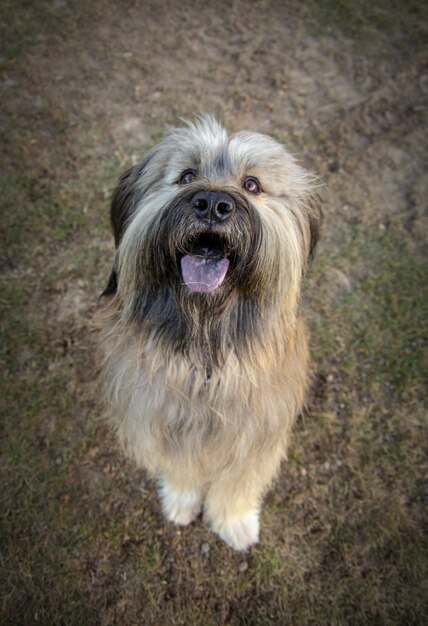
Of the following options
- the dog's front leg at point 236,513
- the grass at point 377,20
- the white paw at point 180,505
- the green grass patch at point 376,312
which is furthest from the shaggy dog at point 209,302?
the grass at point 377,20

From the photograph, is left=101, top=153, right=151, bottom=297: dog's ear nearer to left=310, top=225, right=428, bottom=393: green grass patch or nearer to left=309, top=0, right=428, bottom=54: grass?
left=310, top=225, right=428, bottom=393: green grass patch

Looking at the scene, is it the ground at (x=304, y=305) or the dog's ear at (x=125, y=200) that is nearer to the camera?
the dog's ear at (x=125, y=200)

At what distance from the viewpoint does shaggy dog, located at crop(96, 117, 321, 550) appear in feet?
5.47

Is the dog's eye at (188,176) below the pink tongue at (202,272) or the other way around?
the other way around

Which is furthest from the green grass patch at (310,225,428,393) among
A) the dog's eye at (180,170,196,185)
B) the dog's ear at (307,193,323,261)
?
the dog's eye at (180,170,196,185)

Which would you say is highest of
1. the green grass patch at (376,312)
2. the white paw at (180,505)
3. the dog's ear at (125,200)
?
→ the dog's ear at (125,200)

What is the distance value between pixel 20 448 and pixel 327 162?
3.27 m

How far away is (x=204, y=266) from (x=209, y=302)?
151 mm

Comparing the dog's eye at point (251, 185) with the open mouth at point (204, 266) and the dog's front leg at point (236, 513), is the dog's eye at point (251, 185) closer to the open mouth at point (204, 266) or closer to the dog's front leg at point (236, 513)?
the open mouth at point (204, 266)

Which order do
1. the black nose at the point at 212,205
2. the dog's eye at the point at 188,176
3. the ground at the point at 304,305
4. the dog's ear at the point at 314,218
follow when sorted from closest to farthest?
the black nose at the point at 212,205 < the dog's eye at the point at 188,176 < the dog's ear at the point at 314,218 < the ground at the point at 304,305

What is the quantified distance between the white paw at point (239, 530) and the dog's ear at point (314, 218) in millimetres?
1590

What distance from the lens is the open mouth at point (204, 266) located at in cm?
166

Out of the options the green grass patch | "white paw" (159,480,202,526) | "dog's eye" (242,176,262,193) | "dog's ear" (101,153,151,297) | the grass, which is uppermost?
the grass

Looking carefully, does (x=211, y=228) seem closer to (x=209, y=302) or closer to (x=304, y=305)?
A: (x=209, y=302)
